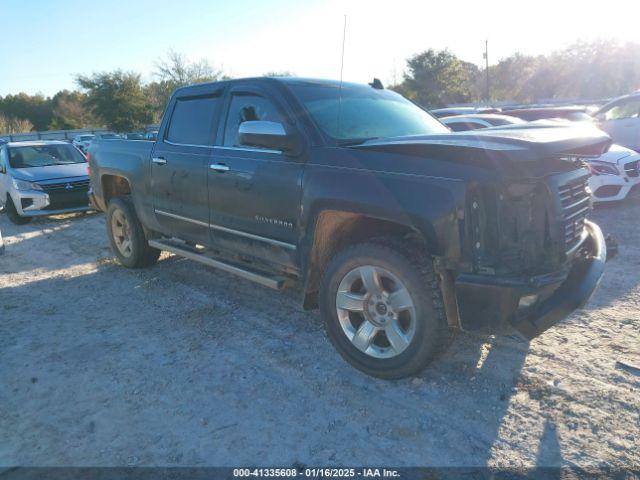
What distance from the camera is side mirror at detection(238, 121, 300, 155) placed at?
3.46 metres

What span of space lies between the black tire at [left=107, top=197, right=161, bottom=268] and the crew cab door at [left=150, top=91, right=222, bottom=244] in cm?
A: 70

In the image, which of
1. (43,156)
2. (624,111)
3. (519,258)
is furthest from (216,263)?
(624,111)

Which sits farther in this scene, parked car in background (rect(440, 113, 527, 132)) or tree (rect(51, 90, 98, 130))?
tree (rect(51, 90, 98, 130))

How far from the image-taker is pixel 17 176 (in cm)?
964

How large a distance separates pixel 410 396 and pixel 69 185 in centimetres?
865

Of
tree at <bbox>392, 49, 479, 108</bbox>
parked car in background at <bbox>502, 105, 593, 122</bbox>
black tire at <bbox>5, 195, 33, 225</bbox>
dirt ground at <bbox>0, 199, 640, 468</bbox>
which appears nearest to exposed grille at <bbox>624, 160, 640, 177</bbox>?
parked car in background at <bbox>502, 105, 593, 122</bbox>

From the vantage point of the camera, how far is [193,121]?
191 inches

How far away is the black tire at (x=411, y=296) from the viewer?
119 inches

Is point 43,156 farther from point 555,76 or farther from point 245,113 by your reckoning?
point 555,76

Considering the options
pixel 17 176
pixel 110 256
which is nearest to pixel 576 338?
pixel 110 256

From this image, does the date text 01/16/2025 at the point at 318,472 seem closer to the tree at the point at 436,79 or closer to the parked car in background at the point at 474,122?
the parked car in background at the point at 474,122

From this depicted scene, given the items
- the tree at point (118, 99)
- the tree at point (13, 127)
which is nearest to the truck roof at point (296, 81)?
the tree at point (118, 99)

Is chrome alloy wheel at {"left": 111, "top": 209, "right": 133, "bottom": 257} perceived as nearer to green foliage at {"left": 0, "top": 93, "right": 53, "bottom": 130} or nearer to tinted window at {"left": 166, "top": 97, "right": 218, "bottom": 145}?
tinted window at {"left": 166, "top": 97, "right": 218, "bottom": 145}

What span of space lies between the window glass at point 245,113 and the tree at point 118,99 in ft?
162
